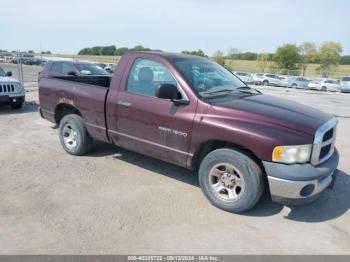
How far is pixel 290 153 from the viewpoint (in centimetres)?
373

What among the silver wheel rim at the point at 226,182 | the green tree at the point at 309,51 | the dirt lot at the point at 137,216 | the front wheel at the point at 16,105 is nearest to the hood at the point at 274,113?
the silver wheel rim at the point at 226,182

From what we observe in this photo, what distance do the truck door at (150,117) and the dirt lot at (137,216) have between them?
579 mm

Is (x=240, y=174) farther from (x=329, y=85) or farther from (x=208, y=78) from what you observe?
(x=329, y=85)

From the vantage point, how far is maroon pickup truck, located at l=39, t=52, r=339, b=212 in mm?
3783

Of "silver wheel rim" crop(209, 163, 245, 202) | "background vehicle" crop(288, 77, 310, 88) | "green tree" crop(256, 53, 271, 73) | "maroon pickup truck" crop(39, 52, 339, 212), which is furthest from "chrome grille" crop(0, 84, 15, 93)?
"green tree" crop(256, 53, 271, 73)

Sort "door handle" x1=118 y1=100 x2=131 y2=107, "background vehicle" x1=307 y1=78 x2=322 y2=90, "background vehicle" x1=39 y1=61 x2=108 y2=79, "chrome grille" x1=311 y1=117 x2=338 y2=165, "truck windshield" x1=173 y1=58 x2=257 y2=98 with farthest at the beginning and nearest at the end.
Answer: "background vehicle" x1=307 y1=78 x2=322 y2=90 → "background vehicle" x1=39 y1=61 x2=108 y2=79 → "door handle" x1=118 y1=100 x2=131 y2=107 → "truck windshield" x1=173 y1=58 x2=257 y2=98 → "chrome grille" x1=311 y1=117 x2=338 y2=165

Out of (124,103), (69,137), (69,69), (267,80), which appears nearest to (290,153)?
(124,103)

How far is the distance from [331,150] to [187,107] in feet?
6.35

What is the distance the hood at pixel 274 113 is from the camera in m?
3.90

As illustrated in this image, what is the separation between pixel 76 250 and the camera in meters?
3.30

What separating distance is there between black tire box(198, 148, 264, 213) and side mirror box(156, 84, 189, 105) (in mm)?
790

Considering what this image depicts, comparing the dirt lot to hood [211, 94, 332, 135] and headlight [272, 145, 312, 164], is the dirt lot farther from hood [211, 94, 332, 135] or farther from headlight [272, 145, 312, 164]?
hood [211, 94, 332, 135]

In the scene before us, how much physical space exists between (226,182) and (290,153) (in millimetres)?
880

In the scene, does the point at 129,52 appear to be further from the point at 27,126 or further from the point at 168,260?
the point at 27,126
